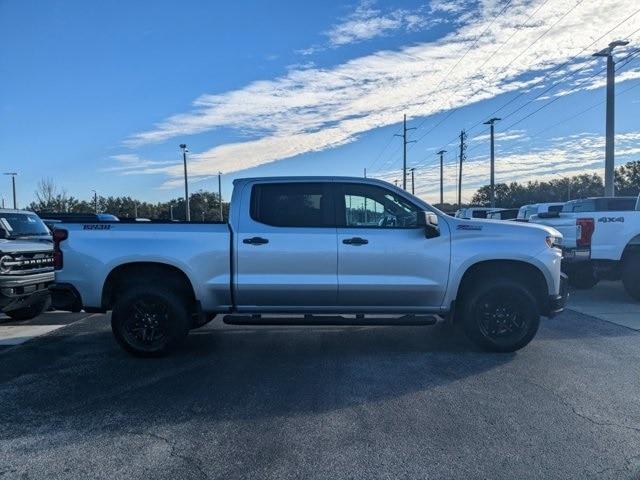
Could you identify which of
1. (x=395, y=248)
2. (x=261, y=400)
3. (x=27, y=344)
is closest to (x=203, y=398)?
(x=261, y=400)

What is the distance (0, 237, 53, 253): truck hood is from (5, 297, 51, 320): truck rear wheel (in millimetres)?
874

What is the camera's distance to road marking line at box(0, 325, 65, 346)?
7270mm

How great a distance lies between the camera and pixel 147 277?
6.27 metres

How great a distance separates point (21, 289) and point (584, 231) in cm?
943

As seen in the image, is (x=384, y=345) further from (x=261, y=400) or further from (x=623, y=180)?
(x=623, y=180)

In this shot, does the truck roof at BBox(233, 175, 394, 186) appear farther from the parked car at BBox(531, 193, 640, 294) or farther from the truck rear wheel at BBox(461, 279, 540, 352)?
the parked car at BBox(531, 193, 640, 294)

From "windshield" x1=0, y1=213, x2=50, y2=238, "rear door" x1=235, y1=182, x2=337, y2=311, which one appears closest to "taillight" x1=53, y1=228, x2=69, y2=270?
"rear door" x1=235, y1=182, x2=337, y2=311

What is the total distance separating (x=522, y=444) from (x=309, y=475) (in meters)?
1.63

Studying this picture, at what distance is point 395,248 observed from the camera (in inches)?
239

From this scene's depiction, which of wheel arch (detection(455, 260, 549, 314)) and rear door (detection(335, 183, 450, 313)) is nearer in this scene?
rear door (detection(335, 183, 450, 313))

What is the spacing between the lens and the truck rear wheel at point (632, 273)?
9680 mm

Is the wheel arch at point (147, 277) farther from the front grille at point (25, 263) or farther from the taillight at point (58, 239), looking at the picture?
the front grille at point (25, 263)

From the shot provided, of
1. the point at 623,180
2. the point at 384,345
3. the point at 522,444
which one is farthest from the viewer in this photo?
the point at 623,180

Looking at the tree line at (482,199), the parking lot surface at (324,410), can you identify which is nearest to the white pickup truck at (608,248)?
the parking lot surface at (324,410)
